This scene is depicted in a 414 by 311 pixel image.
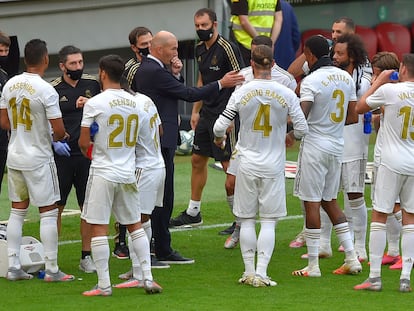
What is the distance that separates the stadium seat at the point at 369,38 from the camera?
69.4 ft

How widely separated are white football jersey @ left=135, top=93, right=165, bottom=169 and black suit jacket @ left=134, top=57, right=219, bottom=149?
63cm

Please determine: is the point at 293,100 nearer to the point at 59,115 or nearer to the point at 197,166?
the point at 59,115

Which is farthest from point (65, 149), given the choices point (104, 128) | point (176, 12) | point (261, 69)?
point (176, 12)

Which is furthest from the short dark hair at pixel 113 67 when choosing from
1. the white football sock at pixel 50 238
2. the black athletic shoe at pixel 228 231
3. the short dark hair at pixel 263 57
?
the black athletic shoe at pixel 228 231

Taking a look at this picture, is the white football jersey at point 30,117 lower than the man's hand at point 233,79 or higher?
lower

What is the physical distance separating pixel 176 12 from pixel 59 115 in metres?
9.42

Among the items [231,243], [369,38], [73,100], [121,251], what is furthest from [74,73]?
[369,38]

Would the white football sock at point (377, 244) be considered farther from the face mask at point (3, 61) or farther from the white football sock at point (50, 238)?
the face mask at point (3, 61)

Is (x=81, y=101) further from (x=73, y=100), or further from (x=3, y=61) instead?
(x=3, y=61)

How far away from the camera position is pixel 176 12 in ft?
63.2

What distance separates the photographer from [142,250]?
31.6 ft

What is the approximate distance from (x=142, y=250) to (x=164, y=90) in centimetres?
180

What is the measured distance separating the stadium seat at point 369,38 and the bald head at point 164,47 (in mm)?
10814

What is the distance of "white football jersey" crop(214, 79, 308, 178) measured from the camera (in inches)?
388
